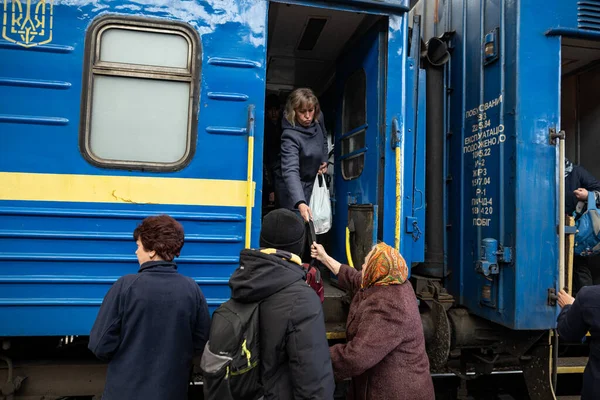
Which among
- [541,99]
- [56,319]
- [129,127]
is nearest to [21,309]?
[56,319]

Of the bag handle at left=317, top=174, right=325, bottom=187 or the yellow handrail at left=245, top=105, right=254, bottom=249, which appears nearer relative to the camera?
the yellow handrail at left=245, top=105, right=254, bottom=249

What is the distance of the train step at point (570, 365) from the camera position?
3242mm

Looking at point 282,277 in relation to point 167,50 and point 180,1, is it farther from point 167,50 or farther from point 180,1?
point 180,1

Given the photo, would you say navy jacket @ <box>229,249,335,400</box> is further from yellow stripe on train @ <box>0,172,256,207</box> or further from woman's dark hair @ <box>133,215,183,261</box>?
yellow stripe on train @ <box>0,172,256,207</box>

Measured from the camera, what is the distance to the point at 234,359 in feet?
5.11

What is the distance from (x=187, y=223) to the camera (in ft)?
8.42

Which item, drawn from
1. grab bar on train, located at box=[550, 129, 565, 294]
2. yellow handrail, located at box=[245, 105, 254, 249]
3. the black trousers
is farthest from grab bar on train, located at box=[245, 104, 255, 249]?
the black trousers

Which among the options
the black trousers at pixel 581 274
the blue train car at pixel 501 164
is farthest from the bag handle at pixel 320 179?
the black trousers at pixel 581 274

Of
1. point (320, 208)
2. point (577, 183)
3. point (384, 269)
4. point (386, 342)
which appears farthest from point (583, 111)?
point (386, 342)

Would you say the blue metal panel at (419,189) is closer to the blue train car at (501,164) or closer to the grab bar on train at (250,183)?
the blue train car at (501,164)

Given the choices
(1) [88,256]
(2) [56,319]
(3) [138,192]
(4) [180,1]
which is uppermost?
(4) [180,1]

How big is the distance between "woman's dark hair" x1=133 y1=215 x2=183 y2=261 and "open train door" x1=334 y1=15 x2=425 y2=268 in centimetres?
147

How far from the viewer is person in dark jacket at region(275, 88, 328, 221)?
2.98m

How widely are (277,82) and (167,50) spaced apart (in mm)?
1993
